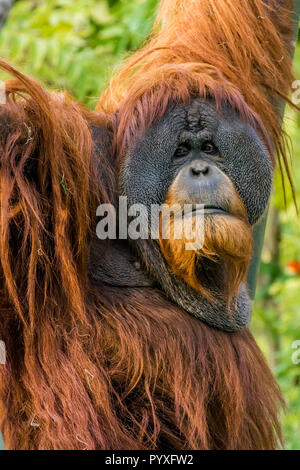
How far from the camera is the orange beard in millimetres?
2812

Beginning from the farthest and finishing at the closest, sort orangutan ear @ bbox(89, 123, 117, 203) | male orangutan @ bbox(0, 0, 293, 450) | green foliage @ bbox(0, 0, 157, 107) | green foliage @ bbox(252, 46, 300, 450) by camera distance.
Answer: green foliage @ bbox(252, 46, 300, 450)
green foliage @ bbox(0, 0, 157, 107)
orangutan ear @ bbox(89, 123, 117, 203)
male orangutan @ bbox(0, 0, 293, 450)

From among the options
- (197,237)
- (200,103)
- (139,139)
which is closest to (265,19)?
(200,103)

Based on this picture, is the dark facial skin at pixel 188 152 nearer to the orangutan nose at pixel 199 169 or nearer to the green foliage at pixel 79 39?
the orangutan nose at pixel 199 169

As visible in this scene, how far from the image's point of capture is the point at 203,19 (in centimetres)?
362

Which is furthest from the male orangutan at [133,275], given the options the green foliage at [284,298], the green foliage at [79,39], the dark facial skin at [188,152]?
the green foliage at [79,39]

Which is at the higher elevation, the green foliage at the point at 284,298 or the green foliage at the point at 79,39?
the green foliage at the point at 79,39

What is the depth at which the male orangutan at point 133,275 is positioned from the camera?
2760 mm

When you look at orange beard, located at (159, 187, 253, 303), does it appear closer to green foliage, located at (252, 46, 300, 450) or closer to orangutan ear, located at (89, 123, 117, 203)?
orangutan ear, located at (89, 123, 117, 203)

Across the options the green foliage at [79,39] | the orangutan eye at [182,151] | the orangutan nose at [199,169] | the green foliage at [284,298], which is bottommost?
the green foliage at [284,298]

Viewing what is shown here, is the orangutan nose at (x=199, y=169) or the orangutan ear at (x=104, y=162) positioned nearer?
the orangutan nose at (x=199, y=169)

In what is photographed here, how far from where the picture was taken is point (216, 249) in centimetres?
284

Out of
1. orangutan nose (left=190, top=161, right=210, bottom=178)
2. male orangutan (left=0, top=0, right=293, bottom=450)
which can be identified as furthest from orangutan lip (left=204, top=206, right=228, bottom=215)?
orangutan nose (left=190, top=161, right=210, bottom=178)

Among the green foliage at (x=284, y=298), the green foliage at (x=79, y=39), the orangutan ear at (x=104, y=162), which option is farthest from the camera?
the green foliage at (x=284, y=298)

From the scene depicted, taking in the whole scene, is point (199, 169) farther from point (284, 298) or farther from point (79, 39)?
point (284, 298)
